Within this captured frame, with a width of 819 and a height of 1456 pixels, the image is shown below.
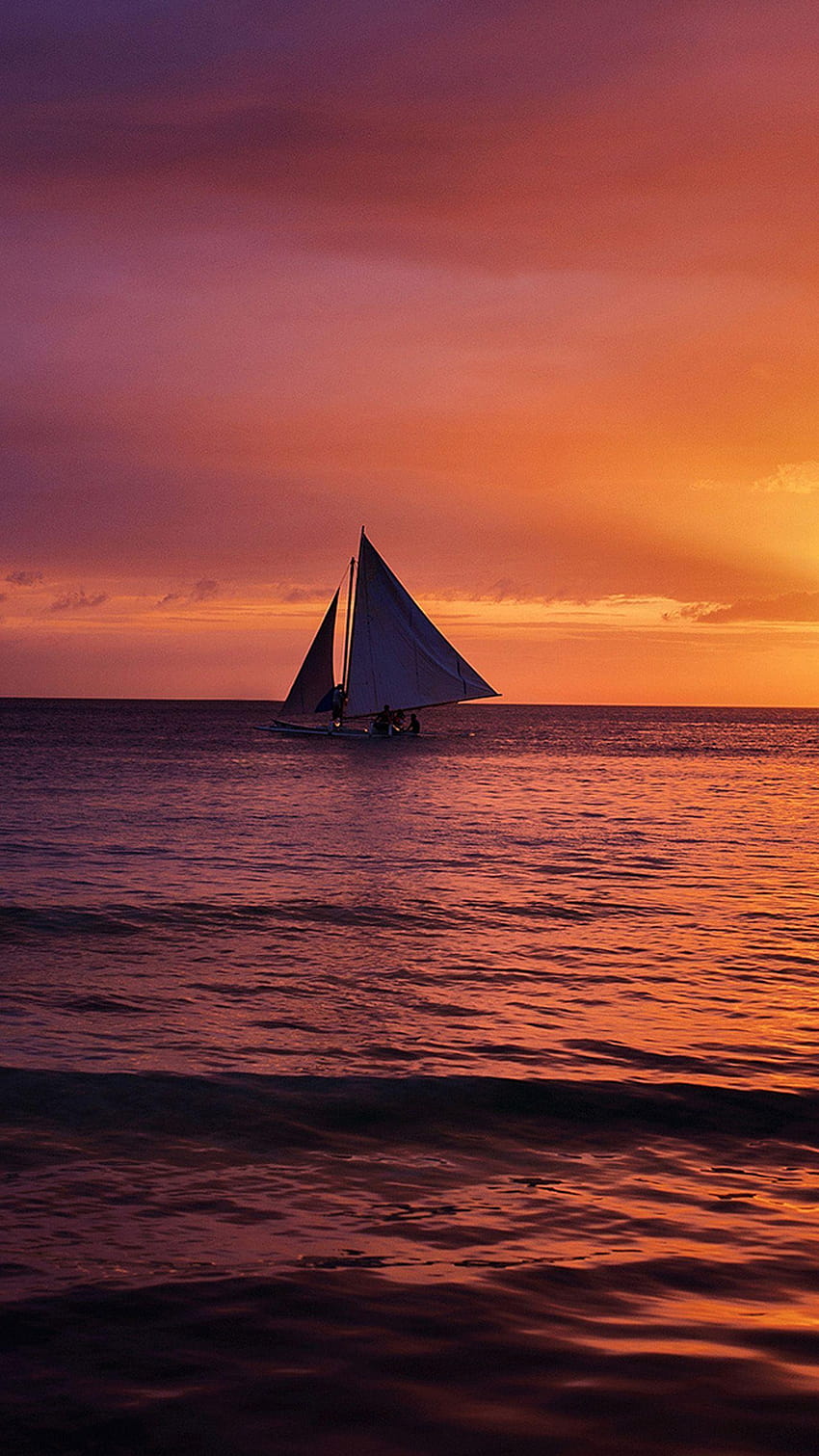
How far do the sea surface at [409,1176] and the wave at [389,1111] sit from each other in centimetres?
4

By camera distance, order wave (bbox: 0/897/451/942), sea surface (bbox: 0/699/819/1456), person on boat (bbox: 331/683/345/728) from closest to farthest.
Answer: sea surface (bbox: 0/699/819/1456), wave (bbox: 0/897/451/942), person on boat (bbox: 331/683/345/728)

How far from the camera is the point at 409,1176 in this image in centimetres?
800

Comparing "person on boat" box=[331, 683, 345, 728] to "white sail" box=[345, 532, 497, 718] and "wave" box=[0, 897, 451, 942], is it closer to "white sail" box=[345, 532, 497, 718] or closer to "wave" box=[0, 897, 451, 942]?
"white sail" box=[345, 532, 497, 718]

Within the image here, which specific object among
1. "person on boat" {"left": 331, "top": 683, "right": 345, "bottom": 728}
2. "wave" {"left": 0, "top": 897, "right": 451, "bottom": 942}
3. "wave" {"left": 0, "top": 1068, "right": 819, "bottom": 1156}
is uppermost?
"person on boat" {"left": 331, "top": 683, "right": 345, "bottom": 728}

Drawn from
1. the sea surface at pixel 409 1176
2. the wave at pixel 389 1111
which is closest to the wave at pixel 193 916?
the sea surface at pixel 409 1176

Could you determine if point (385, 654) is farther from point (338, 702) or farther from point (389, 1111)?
point (389, 1111)

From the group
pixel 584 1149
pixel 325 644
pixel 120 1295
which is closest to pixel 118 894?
pixel 584 1149

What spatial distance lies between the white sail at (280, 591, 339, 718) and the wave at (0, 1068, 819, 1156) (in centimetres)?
7880

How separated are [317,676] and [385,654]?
39.5 feet

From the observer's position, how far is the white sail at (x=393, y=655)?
261ft

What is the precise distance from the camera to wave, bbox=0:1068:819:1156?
8.80 m

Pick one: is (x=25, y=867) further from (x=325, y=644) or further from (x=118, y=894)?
(x=325, y=644)

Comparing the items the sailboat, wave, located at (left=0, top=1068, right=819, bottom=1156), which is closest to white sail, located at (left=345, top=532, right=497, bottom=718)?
the sailboat

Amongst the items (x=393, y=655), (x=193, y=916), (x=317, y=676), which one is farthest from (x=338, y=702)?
(x=193, y=916)
